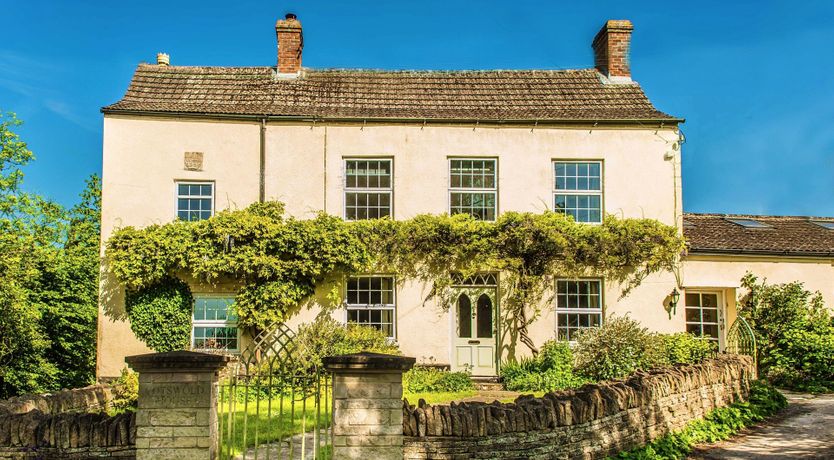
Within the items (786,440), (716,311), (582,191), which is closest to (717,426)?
(786,440)

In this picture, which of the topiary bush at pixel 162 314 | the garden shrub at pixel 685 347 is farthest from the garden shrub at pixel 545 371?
the topiary bush at pixel 162 314

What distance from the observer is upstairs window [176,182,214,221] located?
54.6 ft

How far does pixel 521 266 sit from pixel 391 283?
9.93 feet

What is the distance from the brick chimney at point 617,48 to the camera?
1850 cm

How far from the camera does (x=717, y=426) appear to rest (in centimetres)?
1112

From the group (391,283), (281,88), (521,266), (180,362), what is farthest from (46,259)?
(180,362)

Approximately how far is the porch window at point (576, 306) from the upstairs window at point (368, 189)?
4539 mm

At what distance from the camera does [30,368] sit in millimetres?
17625

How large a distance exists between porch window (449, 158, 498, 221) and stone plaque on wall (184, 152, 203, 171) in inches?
231

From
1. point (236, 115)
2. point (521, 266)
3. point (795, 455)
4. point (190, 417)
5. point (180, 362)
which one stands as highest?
point (236, 115)

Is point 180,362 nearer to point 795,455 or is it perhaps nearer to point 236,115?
point 795,455

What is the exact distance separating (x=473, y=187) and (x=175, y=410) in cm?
1112

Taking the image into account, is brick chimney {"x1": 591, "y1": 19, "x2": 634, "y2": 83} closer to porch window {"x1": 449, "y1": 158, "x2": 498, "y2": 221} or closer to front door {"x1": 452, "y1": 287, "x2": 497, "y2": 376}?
porch window {"x1": 449, "y1": 158, "x2": 498, "y2": 221}

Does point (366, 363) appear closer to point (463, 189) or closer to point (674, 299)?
point (463, 189)
